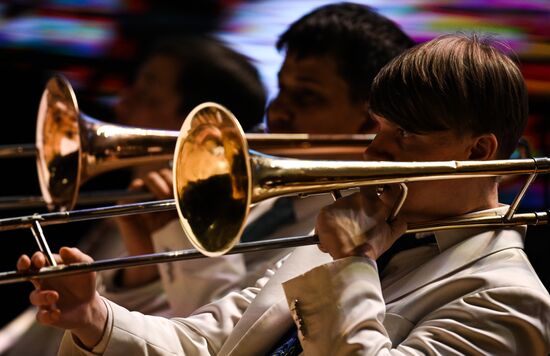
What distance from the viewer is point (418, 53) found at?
199cm

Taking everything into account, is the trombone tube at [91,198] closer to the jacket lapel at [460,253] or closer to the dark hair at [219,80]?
the dark hair at [219,80]

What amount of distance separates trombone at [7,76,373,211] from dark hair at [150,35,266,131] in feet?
2.19

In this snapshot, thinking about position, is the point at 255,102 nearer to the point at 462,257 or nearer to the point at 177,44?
the point at 177,44

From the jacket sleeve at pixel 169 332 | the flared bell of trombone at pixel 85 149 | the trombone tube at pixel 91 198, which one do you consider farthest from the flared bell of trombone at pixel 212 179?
the trombone tube at pixel 91 198

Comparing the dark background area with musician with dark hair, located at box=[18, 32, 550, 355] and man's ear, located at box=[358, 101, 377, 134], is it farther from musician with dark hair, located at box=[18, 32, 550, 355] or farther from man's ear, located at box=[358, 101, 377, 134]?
musician with dark hair, located at box=[18, 32, 550, 355]

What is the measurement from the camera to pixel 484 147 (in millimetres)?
1994

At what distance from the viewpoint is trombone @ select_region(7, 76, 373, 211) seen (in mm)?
2684

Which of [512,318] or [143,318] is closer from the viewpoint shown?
[512,318]

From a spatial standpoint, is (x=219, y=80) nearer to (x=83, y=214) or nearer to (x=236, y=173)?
(x=83, y=214)

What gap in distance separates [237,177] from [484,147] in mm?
465

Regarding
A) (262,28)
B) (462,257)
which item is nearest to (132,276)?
(262,28)

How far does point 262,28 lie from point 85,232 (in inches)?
36.7

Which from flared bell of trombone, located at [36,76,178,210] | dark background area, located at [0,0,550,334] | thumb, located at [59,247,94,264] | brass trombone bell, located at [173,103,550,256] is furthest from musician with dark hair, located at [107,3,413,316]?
brass trombone bell, located at [173,103,550,256]

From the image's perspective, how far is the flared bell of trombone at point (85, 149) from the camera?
106 inches
